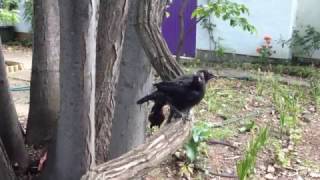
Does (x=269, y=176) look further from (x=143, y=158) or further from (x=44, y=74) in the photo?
(x=143, y=158)

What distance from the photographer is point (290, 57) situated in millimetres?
9180

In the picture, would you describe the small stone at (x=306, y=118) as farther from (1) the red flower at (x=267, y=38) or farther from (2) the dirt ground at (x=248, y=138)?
(1) the red flower at (x=267, y=38)

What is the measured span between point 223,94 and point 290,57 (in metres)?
2.80

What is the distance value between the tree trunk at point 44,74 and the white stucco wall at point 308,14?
6.14 m

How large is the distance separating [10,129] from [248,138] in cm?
249

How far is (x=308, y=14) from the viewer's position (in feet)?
29.9

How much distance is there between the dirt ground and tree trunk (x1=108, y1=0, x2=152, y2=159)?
838mm

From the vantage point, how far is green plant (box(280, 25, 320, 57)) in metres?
8.83

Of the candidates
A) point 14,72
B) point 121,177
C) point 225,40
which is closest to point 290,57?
point 225,40

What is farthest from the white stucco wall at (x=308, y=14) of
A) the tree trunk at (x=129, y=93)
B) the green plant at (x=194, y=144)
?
the tree trunk at (x=129, y=93)

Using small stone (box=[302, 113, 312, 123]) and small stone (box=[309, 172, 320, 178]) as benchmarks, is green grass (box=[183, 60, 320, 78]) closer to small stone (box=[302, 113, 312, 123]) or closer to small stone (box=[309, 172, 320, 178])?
small stone (box=[302, 113, 312, 123])

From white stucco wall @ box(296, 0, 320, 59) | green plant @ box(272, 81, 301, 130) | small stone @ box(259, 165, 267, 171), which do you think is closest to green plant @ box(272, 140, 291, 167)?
small stone @ box(259, 165, 267, 171)

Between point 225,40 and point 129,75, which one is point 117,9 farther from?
point 225,40

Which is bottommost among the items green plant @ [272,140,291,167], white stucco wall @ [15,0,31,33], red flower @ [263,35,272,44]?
green plant @ [272,140,291,167]
